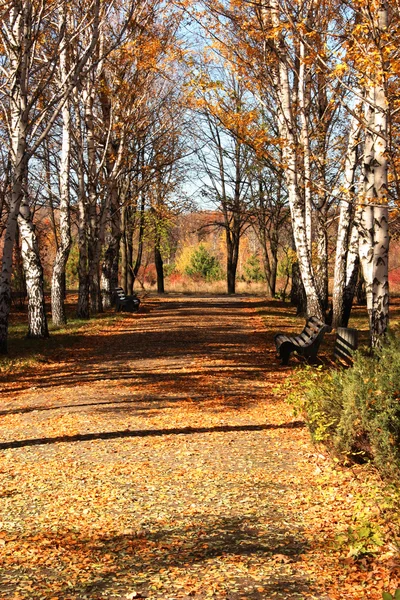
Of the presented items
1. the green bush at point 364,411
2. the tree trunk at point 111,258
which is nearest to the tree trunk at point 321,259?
the tree trunk at point 111,258

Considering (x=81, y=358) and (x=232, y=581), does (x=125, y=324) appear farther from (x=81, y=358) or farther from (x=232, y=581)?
(x=232, y=581)

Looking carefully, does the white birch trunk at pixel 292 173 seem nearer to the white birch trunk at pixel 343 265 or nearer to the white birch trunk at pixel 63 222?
the white birch trunk at pixel 343 265

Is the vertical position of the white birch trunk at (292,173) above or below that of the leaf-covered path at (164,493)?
above

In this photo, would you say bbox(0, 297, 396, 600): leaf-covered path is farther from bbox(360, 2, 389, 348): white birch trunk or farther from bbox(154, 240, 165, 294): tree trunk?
bbox(154, 240, 165, 294): tree trunk

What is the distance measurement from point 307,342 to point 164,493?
752cm

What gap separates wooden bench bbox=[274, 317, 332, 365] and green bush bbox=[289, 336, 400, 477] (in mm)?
5193

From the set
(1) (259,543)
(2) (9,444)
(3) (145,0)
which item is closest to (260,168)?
(3) (145,0)

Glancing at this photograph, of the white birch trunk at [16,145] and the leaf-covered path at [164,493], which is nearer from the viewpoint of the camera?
the leaf-covered path at [164,493]

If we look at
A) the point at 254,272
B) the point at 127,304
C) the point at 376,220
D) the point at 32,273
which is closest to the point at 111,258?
the point at 127,304

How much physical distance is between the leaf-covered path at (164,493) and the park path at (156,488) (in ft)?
0.05

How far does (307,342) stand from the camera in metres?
13.5

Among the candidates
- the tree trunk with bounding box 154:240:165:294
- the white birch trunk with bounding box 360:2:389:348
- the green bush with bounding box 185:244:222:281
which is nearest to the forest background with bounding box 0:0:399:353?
the white birch trunk with bounding box 360:2:389:348

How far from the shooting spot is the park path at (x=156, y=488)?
15.2ft

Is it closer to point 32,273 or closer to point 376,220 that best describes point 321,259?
point 32,273
